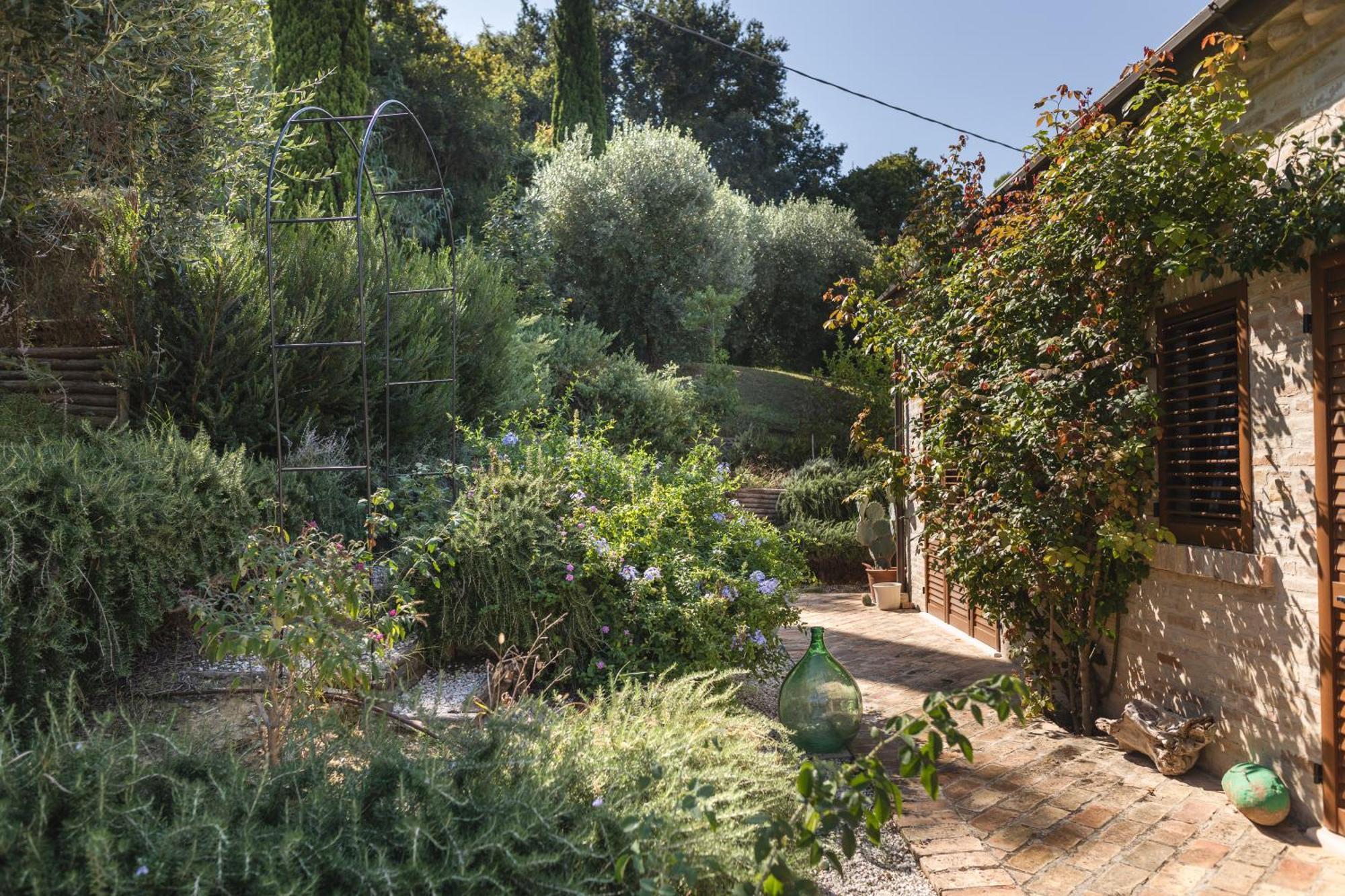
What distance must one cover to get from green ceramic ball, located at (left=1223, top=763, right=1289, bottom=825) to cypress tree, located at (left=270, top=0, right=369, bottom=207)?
9.75 metres

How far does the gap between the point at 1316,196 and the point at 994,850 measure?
2.93 metres

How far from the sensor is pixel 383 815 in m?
2.43

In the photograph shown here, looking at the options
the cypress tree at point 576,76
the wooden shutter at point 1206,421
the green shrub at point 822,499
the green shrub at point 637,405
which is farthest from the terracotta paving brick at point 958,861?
the cypress tree at point 576,76

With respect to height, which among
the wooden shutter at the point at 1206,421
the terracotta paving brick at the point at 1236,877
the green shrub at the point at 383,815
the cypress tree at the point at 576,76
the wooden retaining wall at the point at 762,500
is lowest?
the terracotta paving brick at the point at 1236,877

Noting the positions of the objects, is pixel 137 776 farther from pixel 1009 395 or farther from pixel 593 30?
pixel 593 30

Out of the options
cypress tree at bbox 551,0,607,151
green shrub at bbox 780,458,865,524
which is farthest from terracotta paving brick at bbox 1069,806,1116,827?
cypress tree at bbox 551,0,607,151

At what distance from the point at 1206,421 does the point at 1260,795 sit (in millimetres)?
1744

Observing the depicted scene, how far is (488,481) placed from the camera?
5.56 m

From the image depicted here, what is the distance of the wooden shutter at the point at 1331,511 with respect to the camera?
11.4 feet

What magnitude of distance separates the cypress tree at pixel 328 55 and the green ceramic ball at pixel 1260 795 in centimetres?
975

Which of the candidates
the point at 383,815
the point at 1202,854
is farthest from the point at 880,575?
the point at 383,815

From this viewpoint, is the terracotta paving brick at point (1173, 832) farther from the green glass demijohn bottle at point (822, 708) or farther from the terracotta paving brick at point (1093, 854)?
the green glass demijohn bottle at point (822, 708)

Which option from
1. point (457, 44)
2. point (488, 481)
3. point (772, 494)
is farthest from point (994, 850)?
point (457, 44)

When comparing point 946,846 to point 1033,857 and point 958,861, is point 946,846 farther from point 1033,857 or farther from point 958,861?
point 1033,857
